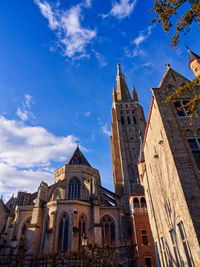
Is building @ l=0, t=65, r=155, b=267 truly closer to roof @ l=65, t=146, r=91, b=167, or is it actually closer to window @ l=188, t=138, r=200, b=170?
roof @ l=65, t=146, r=91, b=167

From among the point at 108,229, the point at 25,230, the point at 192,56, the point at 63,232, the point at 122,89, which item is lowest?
the point at 63,232

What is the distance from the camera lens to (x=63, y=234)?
23.5m

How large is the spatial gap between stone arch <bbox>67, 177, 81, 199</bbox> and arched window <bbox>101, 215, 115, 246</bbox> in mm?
6874

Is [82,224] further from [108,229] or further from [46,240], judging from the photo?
[46,240]

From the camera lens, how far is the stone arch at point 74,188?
3212 centimetres

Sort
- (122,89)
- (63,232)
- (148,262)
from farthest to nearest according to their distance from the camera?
(122,89) < (63,232) < (148,262)

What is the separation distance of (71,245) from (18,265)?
10583mm

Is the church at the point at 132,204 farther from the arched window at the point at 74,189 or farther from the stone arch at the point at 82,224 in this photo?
the stone arch at the point at 82,224

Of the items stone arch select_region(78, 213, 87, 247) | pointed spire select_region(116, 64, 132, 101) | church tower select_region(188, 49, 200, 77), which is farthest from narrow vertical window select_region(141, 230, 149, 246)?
pointed spire select_region(116, 64, 132, 101)

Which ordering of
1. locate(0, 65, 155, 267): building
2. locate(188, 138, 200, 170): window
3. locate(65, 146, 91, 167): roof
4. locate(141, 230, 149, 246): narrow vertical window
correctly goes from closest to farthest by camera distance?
locate(188, 138, 200, 170): window < locate(141, 230, 149, 246): narrow vertical window < locate(0, 65, 155, 267): building < locate(65, 146, 91, 167): roof

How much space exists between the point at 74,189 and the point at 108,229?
9353 millimetres

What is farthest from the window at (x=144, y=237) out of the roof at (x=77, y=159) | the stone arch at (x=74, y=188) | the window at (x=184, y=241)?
the roof at (x=77, y=159)

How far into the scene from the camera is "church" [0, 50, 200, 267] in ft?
34.1

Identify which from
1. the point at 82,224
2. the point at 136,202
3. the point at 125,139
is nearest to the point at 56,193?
the point at 82,224
